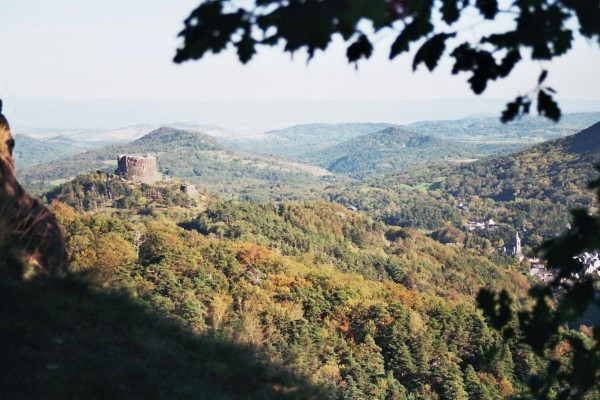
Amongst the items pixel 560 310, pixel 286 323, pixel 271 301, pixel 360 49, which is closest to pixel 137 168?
pixel 271 301

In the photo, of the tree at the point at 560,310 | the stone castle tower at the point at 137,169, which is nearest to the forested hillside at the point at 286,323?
the tree at the point at 560,310

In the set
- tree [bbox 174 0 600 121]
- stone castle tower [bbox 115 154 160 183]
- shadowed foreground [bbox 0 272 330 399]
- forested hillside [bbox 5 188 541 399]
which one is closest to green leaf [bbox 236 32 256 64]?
tree [bbox 174 0 600 121]

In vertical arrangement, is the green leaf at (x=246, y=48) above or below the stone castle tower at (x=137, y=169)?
above

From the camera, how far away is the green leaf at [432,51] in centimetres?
250

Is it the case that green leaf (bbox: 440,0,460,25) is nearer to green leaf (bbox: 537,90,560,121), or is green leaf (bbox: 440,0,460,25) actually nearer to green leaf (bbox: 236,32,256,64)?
green leaf (bbox: 537,90,560,121)

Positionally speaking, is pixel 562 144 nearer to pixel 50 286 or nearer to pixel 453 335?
pixel 453 335

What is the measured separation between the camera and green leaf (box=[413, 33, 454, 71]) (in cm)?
250

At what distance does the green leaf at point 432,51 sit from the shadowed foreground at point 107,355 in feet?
10.0

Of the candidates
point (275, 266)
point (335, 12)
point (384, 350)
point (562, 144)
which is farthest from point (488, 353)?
point (562, 144)

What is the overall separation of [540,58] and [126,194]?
9106 centimetres

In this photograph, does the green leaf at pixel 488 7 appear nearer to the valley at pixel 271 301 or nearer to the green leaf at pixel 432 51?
the green leaf at pixel 432 51

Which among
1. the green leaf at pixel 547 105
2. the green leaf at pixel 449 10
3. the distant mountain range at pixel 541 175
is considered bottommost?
the distant mountain range at pixel 541 175

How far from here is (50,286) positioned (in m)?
5.34

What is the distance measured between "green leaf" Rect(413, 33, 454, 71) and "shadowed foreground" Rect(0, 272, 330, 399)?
3.06 metres
